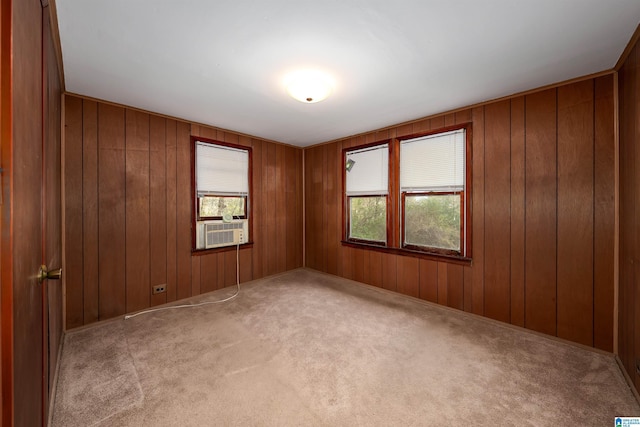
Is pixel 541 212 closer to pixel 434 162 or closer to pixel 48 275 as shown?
pixel 434 162

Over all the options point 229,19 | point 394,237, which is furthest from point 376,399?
point 229,19

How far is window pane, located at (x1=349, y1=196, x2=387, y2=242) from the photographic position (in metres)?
3.83

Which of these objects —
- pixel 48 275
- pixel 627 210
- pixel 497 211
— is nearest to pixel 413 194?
pixel 497 211

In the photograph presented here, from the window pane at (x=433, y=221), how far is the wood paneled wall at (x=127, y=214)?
2.65m

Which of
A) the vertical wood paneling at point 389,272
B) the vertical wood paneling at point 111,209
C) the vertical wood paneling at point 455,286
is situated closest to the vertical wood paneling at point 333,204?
the vertical wood paneling at point 389,272

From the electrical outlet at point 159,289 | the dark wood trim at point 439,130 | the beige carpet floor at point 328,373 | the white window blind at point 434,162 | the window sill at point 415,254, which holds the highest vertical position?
the dark wood trim at point 439,130

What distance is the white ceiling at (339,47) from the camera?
154 cm

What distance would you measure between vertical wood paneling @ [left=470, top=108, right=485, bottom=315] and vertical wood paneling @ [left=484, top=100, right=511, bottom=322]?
4 centimetres

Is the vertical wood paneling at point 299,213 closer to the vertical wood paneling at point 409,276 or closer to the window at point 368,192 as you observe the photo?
the window at point 368,192

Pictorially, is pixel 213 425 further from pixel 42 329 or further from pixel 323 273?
pixel 323 273

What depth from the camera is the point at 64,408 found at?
1635mm

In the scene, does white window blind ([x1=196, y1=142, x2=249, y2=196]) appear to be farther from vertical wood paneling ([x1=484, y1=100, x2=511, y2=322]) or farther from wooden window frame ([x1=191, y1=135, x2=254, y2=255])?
vertical wood paneling ([x1=484, y1=100, x2=511, y2=322])

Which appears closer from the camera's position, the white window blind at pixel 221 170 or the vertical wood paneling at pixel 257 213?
the white window blind at pixel 221 170

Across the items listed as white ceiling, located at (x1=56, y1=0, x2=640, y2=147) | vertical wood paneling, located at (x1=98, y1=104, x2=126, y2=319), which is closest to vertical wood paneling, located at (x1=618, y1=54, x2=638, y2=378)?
white ceiling, located at (x1=56, y1=0, x2=640, y2=147)
